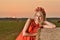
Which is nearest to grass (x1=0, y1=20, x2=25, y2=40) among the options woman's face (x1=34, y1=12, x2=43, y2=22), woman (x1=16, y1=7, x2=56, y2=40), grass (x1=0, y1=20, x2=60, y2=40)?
grass (x1=0, y1=20, x2=60, y2=40)

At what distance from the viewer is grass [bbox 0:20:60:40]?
20.5ft

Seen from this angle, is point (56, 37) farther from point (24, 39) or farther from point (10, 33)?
point (10, 33)

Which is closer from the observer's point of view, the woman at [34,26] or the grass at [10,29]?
the woman at [34,26]

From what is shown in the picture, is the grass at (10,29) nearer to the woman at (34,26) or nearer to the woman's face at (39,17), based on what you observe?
the woman at (34,26)

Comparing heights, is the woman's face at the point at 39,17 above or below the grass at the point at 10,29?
above

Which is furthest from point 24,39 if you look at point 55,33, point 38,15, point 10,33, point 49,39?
point 10,33

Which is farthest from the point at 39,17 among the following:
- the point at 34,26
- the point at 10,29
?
the point at 10,29

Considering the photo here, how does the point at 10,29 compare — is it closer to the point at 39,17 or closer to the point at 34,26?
the point at 34,26

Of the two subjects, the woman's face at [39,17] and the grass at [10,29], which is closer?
the woman's face at [39,17]

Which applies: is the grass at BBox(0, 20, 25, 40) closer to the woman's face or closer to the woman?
the woman

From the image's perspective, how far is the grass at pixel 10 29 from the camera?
A: 20.5 ft

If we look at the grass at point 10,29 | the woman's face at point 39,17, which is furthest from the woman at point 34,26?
the grass at point 10,29

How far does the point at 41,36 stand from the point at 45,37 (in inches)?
1.1

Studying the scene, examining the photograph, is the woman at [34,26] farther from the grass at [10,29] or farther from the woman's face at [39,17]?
the grass at [10,29]
